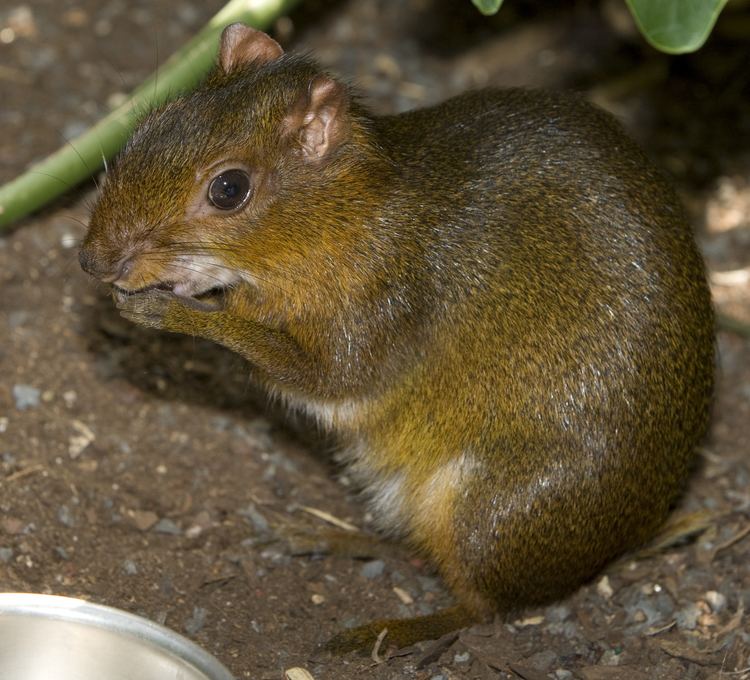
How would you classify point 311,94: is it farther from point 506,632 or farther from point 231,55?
point 506,632

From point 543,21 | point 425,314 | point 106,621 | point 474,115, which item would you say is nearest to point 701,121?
point 543,21

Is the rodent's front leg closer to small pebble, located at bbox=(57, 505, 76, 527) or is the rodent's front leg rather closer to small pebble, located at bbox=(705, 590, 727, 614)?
small pebble, located at bbox=(57, 505, 76, 527)

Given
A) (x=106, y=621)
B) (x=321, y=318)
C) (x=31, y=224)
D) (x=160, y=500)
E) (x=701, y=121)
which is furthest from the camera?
(x=701, y=121)

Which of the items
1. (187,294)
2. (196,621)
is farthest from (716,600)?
(187,294)

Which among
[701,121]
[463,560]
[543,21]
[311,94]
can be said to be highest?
[311,94]

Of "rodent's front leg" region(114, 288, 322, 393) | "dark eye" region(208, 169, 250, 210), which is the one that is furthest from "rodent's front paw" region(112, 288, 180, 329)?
"dark eye" region(208, 169, 250, 210)

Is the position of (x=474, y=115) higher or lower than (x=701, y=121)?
higher
